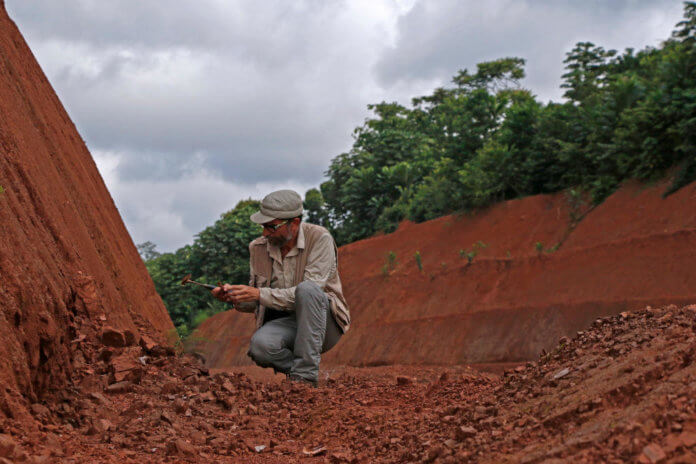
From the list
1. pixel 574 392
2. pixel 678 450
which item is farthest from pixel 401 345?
pixel 678 450

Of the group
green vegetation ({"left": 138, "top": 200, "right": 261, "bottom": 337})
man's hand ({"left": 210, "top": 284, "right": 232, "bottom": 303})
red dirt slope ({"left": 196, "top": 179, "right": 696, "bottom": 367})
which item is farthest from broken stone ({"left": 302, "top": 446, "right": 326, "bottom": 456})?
green vegetation ({"left": 138, "top": 200, "right": 261, "bottom": 337})

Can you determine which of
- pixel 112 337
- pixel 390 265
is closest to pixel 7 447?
pixel 112 337

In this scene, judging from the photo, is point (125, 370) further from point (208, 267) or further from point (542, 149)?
point (208, 267)

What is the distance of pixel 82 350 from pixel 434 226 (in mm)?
13039

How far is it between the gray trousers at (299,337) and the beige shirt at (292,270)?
10 cm

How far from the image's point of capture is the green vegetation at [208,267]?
22328 millimetres

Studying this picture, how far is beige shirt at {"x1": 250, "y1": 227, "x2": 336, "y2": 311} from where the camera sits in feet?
18.2

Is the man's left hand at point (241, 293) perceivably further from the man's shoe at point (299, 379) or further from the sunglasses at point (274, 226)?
the man's shoe at point (299, 379)

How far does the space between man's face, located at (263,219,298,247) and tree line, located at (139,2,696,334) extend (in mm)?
3373

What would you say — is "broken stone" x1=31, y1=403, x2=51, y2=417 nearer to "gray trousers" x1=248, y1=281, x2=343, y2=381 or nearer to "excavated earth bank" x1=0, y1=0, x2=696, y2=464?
"excavated earth bank" x1=0, y1=0, x2=696, y2=464

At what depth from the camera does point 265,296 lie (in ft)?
18.0

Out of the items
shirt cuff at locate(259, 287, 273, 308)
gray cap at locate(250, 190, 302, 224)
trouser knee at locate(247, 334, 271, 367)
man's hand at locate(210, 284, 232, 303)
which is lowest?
trouser knee at locate(247, 334, 271, 367)

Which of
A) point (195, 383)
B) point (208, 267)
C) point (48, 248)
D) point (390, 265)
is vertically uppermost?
point (208, 267)

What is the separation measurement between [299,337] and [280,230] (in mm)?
830
